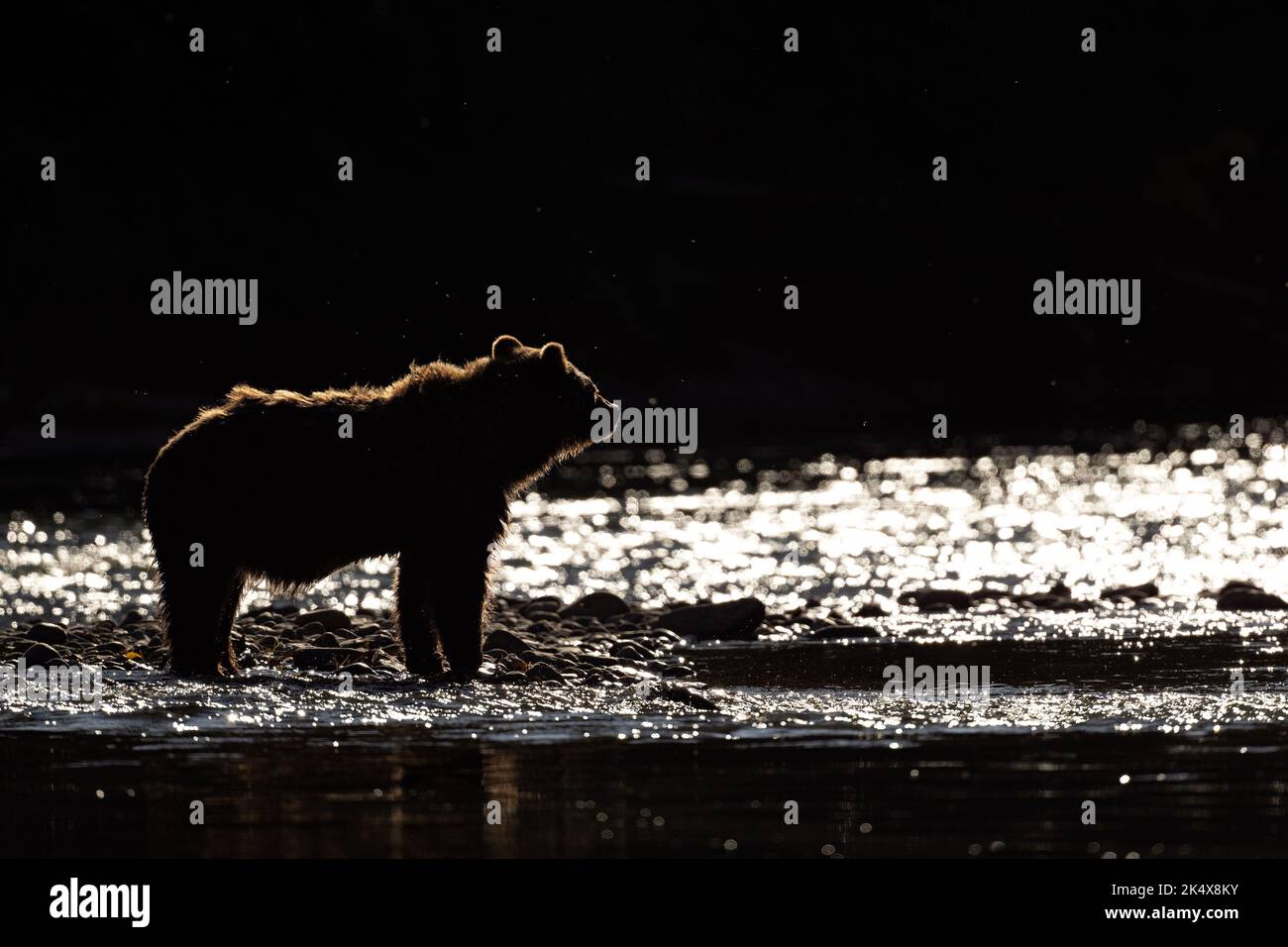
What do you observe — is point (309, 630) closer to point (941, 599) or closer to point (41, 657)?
point (41, 657)

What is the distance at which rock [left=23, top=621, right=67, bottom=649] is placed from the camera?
1725cm

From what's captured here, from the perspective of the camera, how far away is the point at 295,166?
11344cm

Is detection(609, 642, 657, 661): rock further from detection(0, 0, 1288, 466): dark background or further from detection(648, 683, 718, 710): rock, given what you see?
detection(0, 0, 1288, 466): dark background

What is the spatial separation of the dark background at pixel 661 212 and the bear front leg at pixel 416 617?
156ft

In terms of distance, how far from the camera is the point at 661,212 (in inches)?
4783

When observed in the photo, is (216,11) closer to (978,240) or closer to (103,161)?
(103,161)

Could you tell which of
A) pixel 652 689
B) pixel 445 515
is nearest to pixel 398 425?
pixel 445 515

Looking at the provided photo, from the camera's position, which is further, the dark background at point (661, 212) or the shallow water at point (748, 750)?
the dark background at point (661, 212)

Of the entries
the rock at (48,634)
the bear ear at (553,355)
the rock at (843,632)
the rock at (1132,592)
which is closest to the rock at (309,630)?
the rock at (48,634)

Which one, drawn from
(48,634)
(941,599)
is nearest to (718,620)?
(941,599)

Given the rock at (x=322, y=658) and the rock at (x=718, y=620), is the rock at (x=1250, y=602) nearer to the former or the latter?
the rock at (x=718, y=620)

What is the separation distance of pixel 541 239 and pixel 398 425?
9929cm

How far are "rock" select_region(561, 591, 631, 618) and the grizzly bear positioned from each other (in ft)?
14.4

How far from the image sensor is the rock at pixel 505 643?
16125 mm
